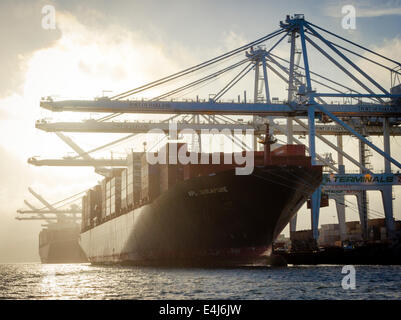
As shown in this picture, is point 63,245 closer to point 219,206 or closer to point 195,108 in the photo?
point 195,108

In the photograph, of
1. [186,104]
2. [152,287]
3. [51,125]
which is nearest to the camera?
[152,287]

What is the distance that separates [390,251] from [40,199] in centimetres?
8222

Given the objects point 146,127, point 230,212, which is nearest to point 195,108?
point 146,127

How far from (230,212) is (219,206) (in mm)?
766

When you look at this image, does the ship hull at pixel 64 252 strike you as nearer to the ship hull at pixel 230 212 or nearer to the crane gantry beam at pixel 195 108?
the crane gantry beam at pixel 195 108

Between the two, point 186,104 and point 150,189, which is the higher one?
point 186,104

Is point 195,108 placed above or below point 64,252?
above

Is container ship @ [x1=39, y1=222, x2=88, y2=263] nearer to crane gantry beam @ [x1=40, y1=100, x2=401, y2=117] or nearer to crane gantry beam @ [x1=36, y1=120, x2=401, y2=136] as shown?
crane gantry beam @ [x1=36, y1=120, x2=401, y2=136]

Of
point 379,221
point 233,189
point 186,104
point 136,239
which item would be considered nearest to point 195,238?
point 233,189

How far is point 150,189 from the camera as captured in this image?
122ft

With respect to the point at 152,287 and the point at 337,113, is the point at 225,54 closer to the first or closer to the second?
the point at 337,113

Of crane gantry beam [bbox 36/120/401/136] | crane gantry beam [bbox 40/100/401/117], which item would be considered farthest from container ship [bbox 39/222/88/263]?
crane gantry beam [bbox 40/100/401/117]

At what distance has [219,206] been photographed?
31078 mm

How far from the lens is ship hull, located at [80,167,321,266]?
101 feet
